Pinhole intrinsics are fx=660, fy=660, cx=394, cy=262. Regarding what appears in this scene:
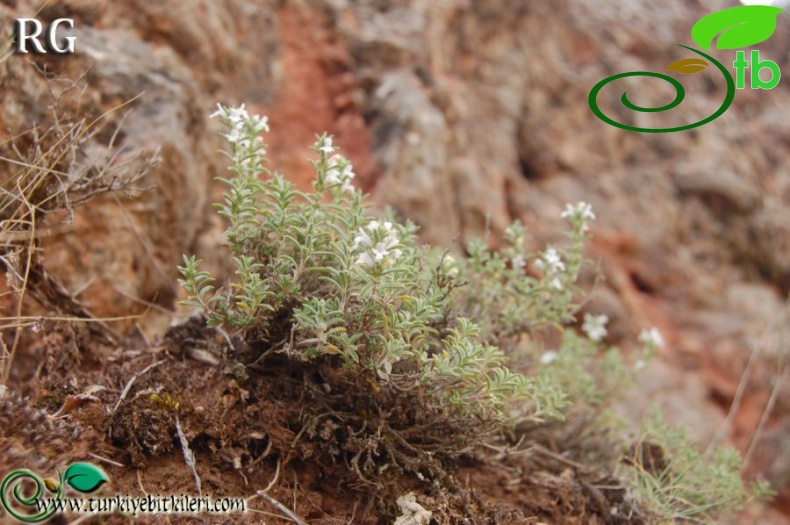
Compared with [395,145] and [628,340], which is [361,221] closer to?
[395,145]

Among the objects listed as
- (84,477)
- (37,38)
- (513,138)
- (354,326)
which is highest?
(513,138)

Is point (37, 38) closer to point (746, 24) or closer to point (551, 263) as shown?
point (551, 263)

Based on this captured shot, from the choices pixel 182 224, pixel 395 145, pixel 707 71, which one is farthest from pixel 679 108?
pixel 182 224

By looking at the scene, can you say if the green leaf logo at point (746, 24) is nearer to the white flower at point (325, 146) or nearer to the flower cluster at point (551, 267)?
the flower cluster at point (551, 267)

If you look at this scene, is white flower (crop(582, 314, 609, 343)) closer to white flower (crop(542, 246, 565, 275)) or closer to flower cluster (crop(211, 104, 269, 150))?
white flower (crop(542, 246, 565, 275))

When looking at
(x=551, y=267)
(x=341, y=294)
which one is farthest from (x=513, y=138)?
(x=341, y=294)

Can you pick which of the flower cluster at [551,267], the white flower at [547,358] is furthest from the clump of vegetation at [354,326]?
the white flower at [547,358]

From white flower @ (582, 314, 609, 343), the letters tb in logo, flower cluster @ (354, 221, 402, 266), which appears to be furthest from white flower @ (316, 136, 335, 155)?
white flower @ (582, 314, 609, 343)
